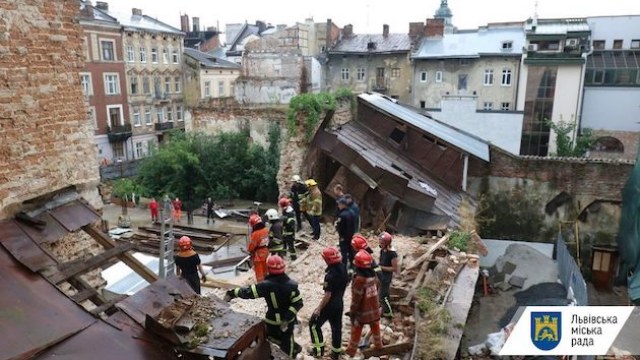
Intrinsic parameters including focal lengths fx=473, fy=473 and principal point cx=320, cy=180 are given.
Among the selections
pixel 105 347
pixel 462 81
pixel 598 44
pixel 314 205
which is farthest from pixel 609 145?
pixel 105 347

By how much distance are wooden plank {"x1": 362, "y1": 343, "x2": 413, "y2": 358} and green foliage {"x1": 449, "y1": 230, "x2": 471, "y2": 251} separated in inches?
162

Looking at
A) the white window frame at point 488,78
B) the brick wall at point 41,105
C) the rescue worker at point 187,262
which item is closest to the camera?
the brick wall at point 41,105

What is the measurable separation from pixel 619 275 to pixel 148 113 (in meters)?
31.3

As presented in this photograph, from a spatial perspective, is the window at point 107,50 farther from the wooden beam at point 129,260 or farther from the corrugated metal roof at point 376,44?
the wooden beam at point 129,260

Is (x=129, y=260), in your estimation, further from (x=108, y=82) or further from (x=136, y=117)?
(x=136, y=117)

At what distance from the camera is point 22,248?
447cm

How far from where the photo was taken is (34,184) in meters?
5.19

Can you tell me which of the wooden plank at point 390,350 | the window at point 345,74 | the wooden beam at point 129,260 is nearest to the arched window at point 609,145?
the window at point 345,74

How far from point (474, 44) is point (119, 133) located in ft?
82.2

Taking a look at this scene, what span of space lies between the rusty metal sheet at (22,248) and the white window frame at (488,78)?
101ft

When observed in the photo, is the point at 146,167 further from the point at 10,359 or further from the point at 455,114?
the point at 10,359

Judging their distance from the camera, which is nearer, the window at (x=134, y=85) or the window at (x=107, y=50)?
the window at (x=107, y=50)

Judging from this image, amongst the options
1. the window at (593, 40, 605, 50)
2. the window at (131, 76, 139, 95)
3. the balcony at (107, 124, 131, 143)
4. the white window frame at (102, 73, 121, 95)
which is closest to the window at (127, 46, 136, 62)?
the window at (131, 76, 139, 95)

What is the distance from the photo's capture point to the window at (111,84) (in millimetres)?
31562
